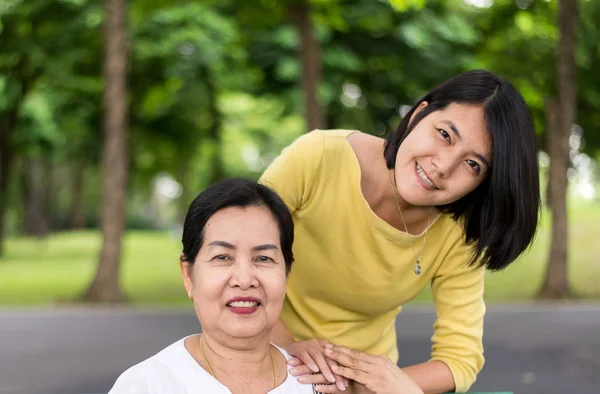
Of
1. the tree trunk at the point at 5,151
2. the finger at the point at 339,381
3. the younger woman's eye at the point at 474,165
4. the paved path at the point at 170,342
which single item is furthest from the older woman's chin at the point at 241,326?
the tree trunk at the point at 5,151

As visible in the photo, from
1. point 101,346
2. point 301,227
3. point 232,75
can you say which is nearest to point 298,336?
point 301,227

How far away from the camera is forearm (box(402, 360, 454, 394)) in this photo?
2617 mm

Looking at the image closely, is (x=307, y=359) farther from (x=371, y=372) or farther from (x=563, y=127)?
(x=563, y=127)

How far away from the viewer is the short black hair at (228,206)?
2.32 m

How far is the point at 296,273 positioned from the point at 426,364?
542 millimetres

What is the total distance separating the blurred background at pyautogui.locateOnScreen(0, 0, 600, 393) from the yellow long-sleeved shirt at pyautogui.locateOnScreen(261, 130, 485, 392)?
34.1ft

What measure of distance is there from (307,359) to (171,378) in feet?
1.46

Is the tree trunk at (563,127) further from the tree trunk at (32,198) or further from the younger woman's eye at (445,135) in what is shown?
the tree trunk at (32,198)

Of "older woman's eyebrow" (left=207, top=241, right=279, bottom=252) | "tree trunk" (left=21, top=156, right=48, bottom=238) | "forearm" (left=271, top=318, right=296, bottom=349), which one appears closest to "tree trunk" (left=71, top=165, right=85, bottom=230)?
"tree trunk" (left=21, top=156, right=48, bottom=238)

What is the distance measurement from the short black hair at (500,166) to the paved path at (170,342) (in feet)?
15.4

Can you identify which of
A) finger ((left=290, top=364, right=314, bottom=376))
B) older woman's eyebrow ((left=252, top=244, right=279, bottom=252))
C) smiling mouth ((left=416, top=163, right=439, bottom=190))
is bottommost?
finger ((left=290, top=364, right=314, bottom=376))

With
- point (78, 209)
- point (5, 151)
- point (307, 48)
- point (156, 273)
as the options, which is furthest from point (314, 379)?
point (78, 209)

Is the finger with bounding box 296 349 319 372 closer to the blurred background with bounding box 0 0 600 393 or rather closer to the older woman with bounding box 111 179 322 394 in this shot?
the older woman with bounding box 111 179 322 394

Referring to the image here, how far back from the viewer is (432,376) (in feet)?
8.73
